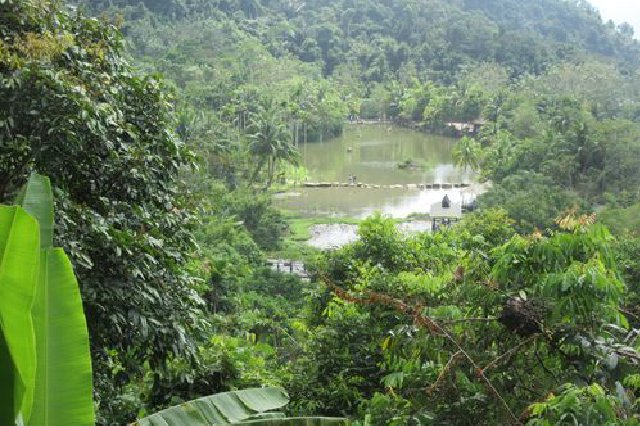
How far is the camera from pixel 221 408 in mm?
3895

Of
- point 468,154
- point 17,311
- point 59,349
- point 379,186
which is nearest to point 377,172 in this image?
point 379,186

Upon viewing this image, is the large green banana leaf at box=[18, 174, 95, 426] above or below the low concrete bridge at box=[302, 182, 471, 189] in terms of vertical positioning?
above

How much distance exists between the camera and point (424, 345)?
352cm

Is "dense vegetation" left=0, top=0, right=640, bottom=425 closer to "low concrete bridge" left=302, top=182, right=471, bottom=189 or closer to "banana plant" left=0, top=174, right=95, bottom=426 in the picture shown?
"banana plant" left=0, top=174, right=95, bottom=426

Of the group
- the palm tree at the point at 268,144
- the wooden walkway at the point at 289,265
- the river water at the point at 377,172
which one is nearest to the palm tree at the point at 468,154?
the river water at the point at 377,172

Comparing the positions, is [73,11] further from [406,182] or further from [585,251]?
[406,182]

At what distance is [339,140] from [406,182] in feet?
45.5

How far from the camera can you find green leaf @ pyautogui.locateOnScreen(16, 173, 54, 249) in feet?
9.46

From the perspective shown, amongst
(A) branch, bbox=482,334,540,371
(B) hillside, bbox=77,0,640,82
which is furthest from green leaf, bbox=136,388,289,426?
(B) hillside, bbox=77,0,640,82

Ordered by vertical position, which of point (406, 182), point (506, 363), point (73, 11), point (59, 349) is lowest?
point (406, 182)

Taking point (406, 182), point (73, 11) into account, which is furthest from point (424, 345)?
point (406, 182)

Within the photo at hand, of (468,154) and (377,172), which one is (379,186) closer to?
(377,172)

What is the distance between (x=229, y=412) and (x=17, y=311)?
1920mm

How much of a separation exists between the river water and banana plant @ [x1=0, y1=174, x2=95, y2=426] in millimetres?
22748
